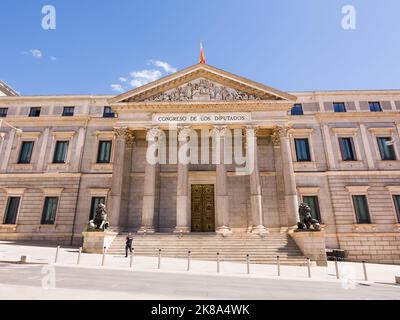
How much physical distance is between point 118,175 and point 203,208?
345 inches

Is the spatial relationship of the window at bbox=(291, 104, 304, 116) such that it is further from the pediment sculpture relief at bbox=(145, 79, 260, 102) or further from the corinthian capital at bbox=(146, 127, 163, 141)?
the corinthian capital at bbox=(146, 127, 163, 141)

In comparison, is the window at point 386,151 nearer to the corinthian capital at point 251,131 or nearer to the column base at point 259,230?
the corinthian capital at point 251,131

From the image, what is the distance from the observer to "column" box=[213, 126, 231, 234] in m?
21.2

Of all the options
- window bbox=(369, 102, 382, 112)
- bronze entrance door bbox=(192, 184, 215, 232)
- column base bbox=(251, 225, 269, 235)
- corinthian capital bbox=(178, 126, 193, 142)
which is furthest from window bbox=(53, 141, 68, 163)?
window bbox=(369, 102, 382, 112)

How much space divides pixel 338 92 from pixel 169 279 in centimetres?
2769

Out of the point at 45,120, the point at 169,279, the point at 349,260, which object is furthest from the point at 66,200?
the point at 349,260

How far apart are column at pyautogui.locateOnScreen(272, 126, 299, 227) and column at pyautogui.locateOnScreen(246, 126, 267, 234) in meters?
2.20

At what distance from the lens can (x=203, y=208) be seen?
25703 mm

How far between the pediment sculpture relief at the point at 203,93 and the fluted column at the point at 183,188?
11.1 feet

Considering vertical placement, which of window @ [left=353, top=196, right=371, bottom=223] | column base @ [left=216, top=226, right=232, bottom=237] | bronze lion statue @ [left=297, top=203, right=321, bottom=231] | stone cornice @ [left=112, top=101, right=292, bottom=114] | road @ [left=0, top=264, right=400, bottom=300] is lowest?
road @ [left=0, top=264, right=400, bottom=300]

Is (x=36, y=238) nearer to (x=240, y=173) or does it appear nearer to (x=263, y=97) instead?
(x=240, y=173)

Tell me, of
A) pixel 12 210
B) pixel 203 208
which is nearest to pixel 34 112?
pixel 12 210

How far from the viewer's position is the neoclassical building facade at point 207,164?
23688mm

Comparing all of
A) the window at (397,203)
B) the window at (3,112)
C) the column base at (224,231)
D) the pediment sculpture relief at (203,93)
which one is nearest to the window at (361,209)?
the window at (397,203)
